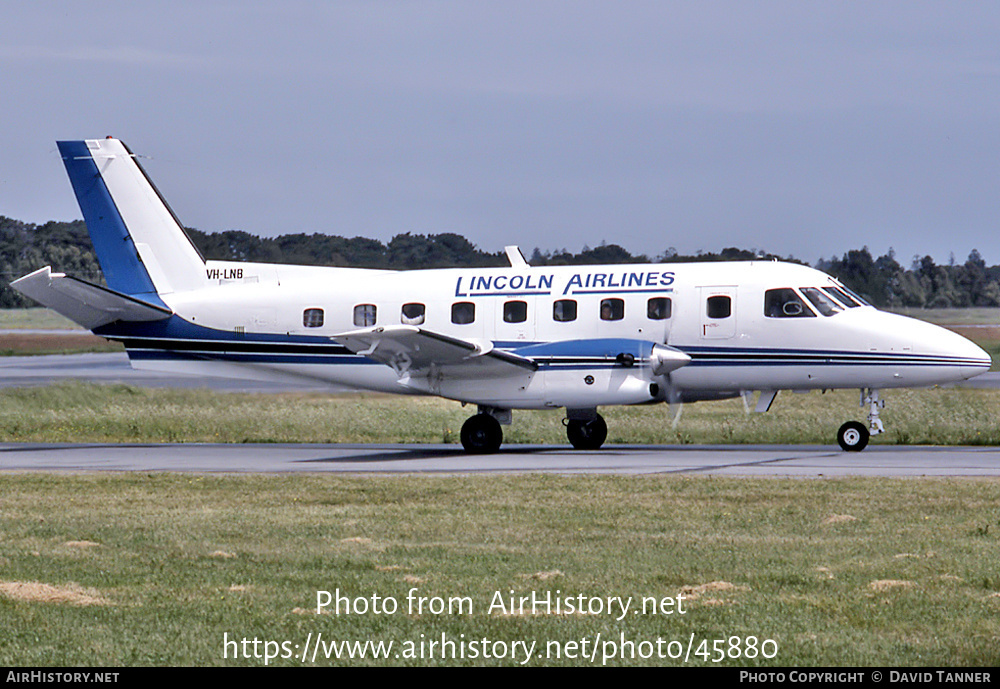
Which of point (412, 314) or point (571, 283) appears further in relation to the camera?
point (412, 314)

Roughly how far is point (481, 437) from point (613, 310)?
12.3 ft

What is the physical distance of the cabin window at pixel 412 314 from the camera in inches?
1057

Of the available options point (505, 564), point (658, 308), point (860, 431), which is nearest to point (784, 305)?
point (658, 308)

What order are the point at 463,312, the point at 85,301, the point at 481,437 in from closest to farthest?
the point at 481,437, the point at 463,312, the point at 85,301

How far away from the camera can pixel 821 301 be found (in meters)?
24.7

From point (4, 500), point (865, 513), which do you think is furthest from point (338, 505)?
point (865, 513)

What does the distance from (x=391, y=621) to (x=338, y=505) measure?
7.50 m

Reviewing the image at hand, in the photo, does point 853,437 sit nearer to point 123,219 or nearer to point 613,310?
point 613,310

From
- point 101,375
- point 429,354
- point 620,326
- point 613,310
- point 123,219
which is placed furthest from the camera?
point 101,375

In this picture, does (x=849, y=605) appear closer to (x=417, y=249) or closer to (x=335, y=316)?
(x=335, y=316)

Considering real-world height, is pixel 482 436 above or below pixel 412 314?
below

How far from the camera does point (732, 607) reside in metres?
9.89

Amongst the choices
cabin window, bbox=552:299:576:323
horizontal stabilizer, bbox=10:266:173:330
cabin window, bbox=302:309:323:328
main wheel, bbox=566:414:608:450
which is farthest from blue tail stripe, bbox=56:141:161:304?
main wheel, bbox=566:414:608:450
